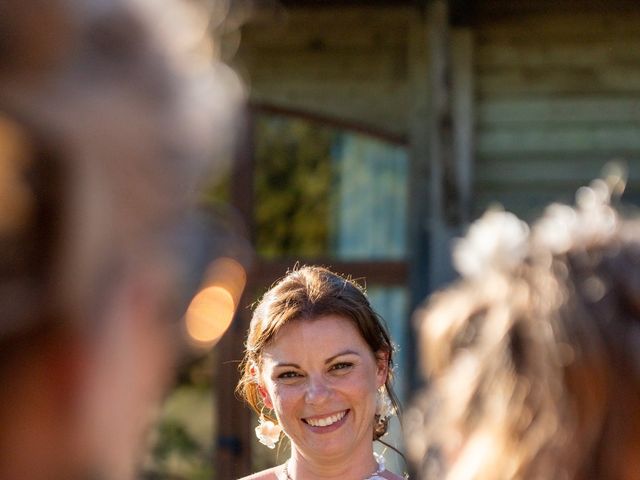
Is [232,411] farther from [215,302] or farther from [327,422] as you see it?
[215,302]

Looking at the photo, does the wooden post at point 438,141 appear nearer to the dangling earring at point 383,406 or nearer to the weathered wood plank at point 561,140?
the weathered wood plank at point 561,140

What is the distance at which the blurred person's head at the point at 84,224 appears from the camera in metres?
0.48

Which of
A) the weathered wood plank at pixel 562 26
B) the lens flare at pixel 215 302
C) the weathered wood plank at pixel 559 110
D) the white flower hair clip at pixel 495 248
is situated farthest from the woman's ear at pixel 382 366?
the weathered wood plank at pixel 562 26

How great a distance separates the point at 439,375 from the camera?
1.33 meters

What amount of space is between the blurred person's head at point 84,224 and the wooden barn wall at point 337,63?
632 centimetres

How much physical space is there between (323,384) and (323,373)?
0.09 ft

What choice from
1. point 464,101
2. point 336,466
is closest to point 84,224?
point 336,466

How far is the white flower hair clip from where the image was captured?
1274 millimetres

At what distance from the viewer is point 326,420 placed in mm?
2750

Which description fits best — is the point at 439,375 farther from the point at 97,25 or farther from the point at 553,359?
the point at 97,25

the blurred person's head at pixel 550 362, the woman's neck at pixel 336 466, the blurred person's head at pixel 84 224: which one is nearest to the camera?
the blurred person's head at pixel 84 224

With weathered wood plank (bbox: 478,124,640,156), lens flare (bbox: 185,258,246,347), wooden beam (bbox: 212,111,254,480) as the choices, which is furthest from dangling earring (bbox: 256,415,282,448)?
weathered wood plank (bbox: 478,124,640,156)

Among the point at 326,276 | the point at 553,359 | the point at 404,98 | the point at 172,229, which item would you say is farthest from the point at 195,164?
the point at 404,98

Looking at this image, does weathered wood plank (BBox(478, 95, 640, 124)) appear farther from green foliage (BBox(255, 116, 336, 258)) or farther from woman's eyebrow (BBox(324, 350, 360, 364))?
woman's eyebrow (BBox(324, 350, 360, 364))
